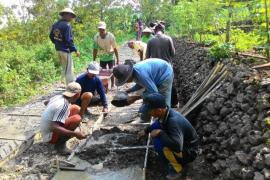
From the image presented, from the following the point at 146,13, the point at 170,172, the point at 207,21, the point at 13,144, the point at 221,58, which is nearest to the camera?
the point at 170,172

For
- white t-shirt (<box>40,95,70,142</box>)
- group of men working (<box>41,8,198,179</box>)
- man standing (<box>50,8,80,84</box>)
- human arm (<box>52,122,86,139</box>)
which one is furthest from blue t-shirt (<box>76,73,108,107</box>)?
human arm (<box>52,122,86,139</box>)

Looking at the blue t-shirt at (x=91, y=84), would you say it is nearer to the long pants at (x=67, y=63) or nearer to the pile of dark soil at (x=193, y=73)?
the long pants at (x=67, y=63)

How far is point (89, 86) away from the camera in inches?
308

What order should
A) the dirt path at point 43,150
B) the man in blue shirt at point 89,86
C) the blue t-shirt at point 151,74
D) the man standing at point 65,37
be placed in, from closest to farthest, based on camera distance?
the blue t-shirt at point 151,74
the dirt path at point 43,150
the man in blue shirt at point 89,86
the man standing at point 65,37

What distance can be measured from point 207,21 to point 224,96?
608 cm

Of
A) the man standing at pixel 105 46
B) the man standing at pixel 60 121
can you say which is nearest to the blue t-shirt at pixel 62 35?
the man standing at pixel 105 46

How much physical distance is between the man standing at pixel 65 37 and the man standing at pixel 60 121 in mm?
3219

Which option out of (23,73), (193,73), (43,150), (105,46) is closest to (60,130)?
(43,150)

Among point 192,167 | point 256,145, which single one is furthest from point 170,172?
point 256,145

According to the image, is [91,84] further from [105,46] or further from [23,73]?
[23,73]

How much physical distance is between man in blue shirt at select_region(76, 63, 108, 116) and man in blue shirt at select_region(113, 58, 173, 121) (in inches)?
54.1

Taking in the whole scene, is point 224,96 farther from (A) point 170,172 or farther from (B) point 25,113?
(B) point 25,113

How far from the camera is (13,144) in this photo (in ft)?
21.1

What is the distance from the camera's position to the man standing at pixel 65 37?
8.91 meters
